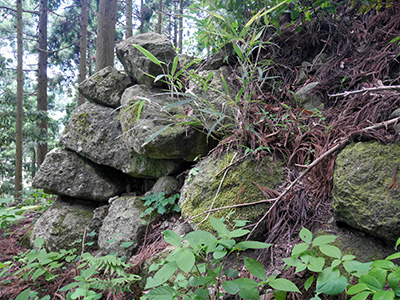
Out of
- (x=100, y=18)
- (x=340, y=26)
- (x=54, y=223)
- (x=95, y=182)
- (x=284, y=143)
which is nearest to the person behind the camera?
(x=284, y=143)

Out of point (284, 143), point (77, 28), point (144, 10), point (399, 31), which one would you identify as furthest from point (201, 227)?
point (77, 28)

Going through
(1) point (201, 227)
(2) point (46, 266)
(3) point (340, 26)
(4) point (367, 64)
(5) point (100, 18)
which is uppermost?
(5) point (100, 18)

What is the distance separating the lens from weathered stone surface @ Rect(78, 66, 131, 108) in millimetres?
3223

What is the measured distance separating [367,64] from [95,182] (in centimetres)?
320

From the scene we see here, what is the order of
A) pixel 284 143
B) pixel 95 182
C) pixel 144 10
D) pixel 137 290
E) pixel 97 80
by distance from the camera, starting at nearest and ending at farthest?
pixel 137 290 → pixel 284 143 → pixel 95 182 → pixel 97 80 → pixel 144 10

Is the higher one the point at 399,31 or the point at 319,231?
the point at 399,31

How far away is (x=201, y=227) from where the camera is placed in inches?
72.7

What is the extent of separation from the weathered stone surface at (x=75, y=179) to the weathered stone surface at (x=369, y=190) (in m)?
2.53

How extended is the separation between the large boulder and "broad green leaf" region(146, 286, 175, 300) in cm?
172

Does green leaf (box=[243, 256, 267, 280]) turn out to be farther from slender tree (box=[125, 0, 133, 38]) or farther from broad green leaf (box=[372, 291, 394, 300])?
slender tree (box=[125, 0, 133, 38])

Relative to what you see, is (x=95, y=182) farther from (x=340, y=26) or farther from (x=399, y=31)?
(x=399, y=31)

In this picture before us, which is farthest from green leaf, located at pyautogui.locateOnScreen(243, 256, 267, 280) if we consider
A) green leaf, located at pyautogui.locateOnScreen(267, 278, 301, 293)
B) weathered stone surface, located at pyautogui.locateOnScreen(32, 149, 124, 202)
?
weathered stone surface, located at pyautogui.locateOnScreen(32, 149, 124, 202)

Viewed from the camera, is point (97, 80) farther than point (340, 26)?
Yes

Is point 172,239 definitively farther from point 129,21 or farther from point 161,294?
point 129,21
